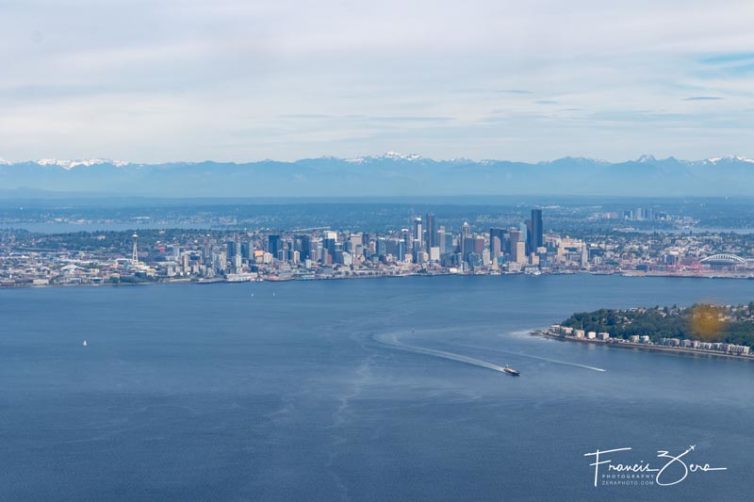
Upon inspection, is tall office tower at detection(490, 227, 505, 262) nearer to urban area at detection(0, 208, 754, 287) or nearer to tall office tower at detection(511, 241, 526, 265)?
urban area at detection(0, 208, 754, 287)

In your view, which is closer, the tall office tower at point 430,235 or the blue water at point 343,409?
the blue water at point 343,409

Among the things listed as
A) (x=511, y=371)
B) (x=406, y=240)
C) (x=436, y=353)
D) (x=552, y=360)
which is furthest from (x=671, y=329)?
(x=406, y=240)

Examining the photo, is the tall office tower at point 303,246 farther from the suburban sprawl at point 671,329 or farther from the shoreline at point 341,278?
the suburban sprawl at point 671,329

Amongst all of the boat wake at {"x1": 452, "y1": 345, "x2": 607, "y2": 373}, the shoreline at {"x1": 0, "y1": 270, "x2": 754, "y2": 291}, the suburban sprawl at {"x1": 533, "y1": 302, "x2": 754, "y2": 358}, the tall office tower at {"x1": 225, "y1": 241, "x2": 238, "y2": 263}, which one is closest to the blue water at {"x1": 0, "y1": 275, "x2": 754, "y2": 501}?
the boat wake at {"x1": 452, "y1": 345, "x2": 607, "y2": 373}

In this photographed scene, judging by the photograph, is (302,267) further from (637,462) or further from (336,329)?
(637,462)

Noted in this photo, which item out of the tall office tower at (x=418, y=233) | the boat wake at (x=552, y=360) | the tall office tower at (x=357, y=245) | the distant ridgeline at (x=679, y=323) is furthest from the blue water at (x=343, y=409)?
the tall office tower at (x=418, y=233)
